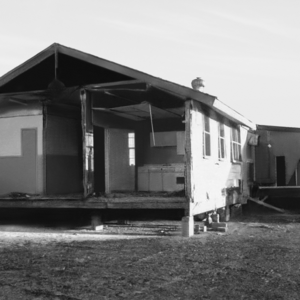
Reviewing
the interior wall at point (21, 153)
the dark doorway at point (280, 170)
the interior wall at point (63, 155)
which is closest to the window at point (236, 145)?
the dark doorway at point (280, 170)

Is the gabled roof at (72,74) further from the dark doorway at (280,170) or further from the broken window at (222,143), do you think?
the dark doorway at (280,170)

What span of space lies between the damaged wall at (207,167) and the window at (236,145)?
0.76ft

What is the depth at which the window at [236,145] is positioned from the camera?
15573mm

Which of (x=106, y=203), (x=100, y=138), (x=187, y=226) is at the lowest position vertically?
A: (x=187, y=226)

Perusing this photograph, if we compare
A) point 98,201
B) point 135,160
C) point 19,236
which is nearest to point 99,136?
point 135,160

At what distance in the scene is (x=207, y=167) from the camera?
40.6 ft

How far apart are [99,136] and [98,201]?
143 inches

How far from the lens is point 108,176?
1336cm

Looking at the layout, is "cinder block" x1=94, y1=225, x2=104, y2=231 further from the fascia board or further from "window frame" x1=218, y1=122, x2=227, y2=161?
the fascia board

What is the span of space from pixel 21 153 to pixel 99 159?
2739mm

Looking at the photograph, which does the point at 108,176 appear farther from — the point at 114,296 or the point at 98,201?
the point at 114,296

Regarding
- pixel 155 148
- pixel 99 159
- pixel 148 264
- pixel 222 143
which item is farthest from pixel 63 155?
pixel 148 264

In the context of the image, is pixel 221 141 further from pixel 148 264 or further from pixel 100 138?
pixel 148 264

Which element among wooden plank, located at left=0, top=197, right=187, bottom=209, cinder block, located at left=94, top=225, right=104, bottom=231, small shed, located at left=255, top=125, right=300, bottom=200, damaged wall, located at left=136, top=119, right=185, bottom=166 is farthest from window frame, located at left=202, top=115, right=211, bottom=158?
small shed, located at left=255, top=125, right=300, bottom=200
